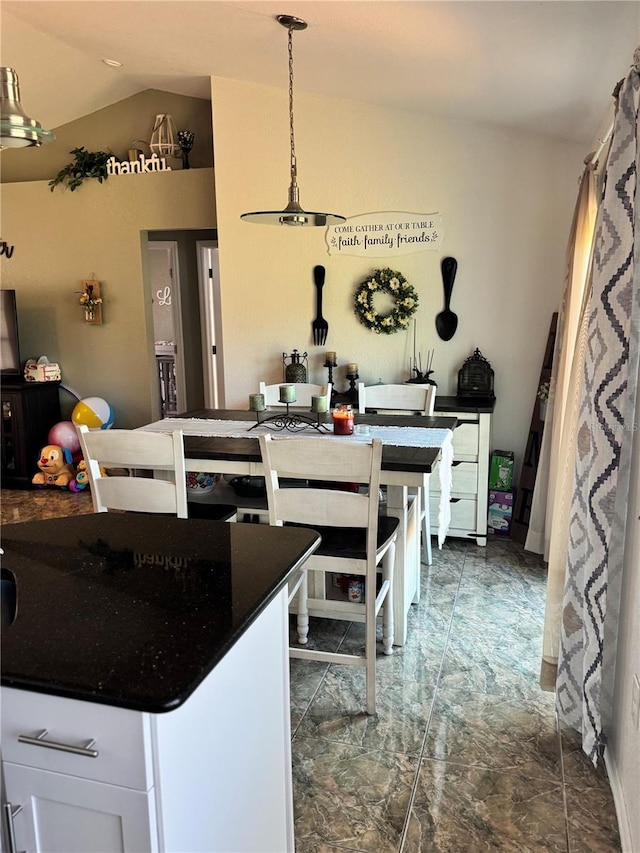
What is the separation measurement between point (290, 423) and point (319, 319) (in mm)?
1451

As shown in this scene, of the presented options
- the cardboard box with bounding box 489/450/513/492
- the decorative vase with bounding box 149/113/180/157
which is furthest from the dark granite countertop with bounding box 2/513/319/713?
the decorative vase with bounding box 149/113/180/157

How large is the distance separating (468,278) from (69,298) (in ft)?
11.2

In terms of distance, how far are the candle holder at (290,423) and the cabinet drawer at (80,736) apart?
2.13 m

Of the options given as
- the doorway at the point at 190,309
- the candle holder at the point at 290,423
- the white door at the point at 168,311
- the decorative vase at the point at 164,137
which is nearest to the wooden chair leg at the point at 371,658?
the candle holder at the point at 290,423

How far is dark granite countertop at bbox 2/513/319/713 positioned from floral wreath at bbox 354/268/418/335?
2885 millimetres

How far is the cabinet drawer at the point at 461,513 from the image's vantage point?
3938mm

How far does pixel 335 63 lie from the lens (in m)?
3.54

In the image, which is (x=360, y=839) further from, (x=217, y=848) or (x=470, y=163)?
(x=470, y=163)

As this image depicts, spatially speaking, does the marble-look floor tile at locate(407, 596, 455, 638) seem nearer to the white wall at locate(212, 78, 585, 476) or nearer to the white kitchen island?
the white wall at locate(212, 78, 585, 476)

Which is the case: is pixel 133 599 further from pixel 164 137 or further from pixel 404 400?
pixel 164 137

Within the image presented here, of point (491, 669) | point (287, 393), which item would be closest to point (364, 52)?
point (287, 393)

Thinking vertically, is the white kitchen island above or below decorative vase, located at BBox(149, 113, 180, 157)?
below

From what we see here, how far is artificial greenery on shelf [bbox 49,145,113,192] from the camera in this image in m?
5.34

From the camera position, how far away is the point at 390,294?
170 inches
